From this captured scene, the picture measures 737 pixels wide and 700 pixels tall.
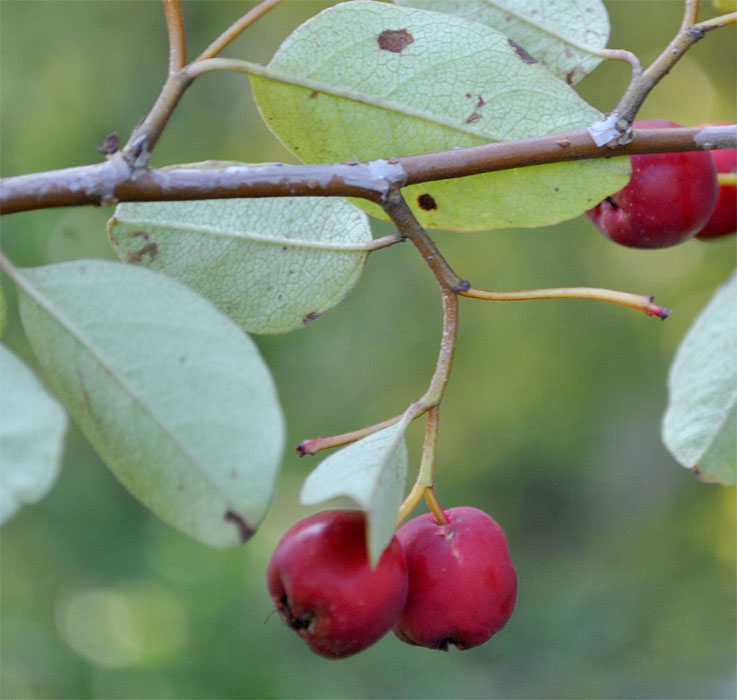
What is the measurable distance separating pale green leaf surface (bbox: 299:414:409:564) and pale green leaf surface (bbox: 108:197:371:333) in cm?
16

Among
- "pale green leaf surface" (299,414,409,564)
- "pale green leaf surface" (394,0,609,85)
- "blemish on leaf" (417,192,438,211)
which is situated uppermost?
"pale green leaf surface" (394,0,609,85)

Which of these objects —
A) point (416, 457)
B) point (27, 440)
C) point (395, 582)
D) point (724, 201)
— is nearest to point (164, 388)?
point (27, 440)

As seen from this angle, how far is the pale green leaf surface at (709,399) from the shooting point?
577mm

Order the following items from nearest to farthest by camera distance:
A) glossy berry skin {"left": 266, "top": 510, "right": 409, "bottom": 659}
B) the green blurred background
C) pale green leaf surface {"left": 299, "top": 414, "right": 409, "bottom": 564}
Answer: pale green leaf surface {"left": 299, "top": 414, "right": 409, "bottom": 564}, glossy berry skin {"left": 266, "top": 510, "right": 409, "bottom": 659}, the green blurred background

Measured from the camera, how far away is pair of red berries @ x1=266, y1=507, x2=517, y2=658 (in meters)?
0.51

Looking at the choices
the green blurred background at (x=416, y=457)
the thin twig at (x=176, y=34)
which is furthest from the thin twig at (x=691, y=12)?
the green blurred background at (x=416, y=457)

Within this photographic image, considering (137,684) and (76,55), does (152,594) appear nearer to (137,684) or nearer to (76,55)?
(137,684)

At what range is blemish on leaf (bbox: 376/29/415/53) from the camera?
569mm

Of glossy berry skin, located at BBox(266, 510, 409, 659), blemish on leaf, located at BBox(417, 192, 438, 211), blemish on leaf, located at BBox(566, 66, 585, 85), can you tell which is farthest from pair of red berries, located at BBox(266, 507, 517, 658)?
blemish on leaf, located at BBox(566, 66, 585, 85)

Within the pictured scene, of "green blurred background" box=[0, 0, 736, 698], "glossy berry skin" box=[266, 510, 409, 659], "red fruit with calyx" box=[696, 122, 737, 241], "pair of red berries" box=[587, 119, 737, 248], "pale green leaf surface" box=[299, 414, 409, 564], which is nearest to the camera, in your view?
"pale green leaf surface" box=[299, 414, 409, 564]

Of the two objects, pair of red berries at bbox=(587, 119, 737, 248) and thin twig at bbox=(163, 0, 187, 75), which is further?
pair of red berries at bbox=(587, 119, 737, 248)

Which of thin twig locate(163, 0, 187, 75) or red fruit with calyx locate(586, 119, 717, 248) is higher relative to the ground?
thin twig locate(163, 0, 187, 75)

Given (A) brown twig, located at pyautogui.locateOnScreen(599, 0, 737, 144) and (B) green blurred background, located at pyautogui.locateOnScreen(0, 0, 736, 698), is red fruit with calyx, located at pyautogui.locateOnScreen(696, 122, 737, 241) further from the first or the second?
(B) green blurred background, located at pyautogui.locateOnScreen(0, 0, 736, 698)

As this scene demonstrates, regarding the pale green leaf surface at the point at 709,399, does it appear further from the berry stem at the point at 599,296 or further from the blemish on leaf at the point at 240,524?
the blemish on leaf at the point at 240,524
